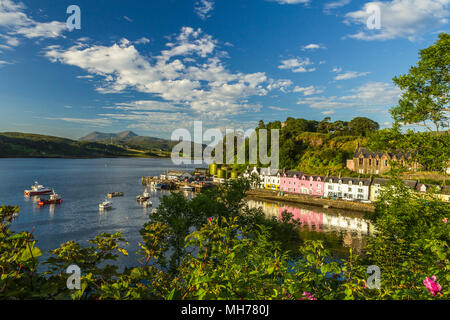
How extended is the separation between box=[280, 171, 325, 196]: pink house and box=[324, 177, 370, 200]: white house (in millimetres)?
1650

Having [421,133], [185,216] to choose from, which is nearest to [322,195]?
[185,216]

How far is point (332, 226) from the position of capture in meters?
37.9

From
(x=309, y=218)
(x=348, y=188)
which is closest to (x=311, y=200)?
(x=348, y=188)

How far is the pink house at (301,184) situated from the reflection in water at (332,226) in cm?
764

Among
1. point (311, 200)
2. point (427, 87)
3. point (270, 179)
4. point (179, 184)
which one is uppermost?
point (427, 87)

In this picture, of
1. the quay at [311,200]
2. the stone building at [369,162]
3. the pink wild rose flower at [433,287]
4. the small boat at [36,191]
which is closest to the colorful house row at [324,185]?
the quay at [311,200]

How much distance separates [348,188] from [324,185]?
4988mm

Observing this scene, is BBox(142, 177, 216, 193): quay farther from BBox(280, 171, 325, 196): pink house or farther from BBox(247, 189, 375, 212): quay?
A: BBox(280, 171, 325, 196): pink house

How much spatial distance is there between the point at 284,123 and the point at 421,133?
119283 millimetres

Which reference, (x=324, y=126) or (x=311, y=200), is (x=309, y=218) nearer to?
(x=311, y=200)

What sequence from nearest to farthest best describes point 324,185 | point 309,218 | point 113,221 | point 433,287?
point 433,287 < point 113,221 < point 309,218 < point 324,185

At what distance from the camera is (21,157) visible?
574ft

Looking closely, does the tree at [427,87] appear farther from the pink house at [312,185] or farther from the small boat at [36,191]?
the small boat at [36,191]
